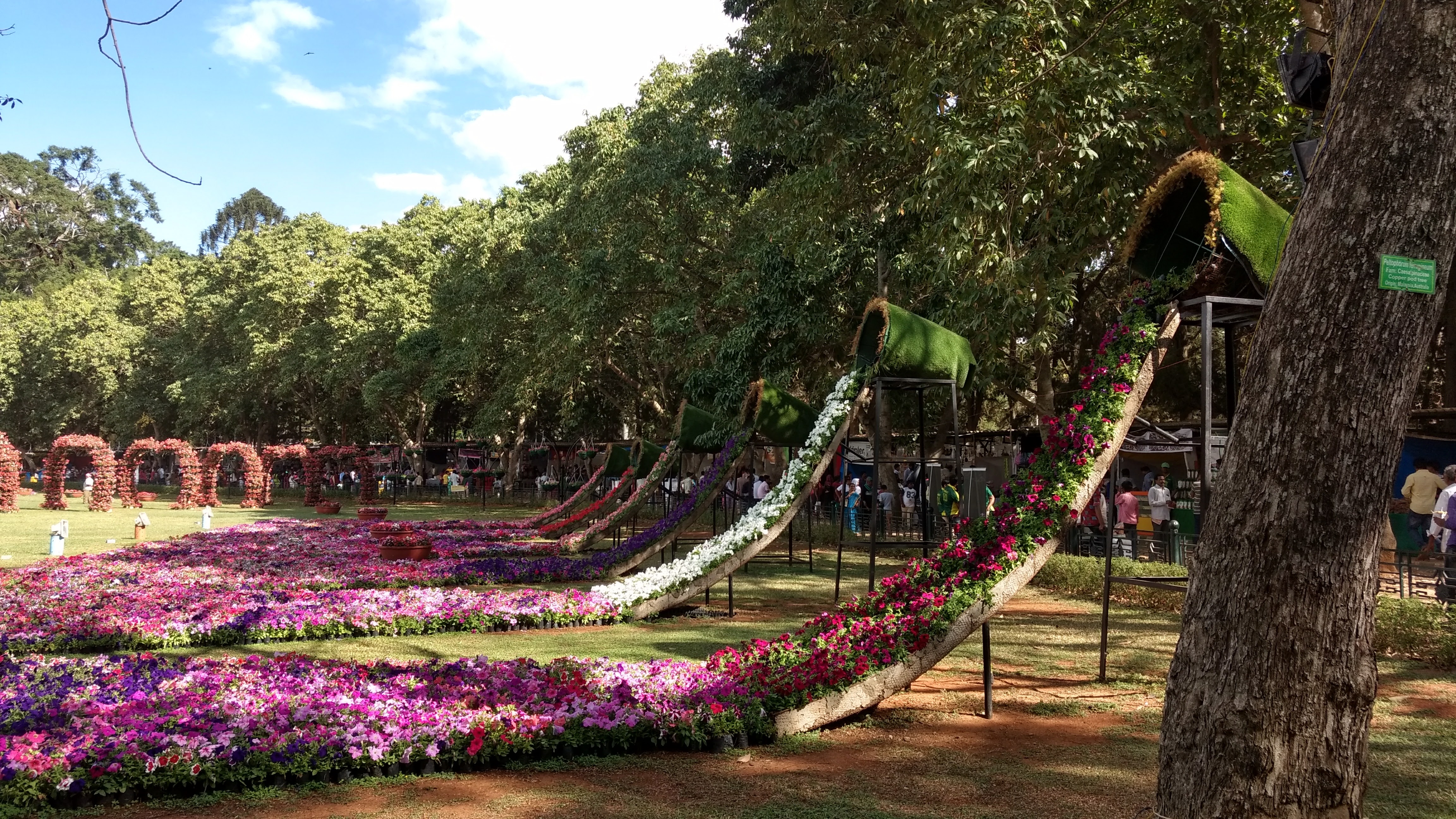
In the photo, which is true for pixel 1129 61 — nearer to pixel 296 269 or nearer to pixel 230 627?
pixel 230 627

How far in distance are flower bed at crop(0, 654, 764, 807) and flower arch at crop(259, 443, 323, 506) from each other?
111 ft

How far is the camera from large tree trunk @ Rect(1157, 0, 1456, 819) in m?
3.60

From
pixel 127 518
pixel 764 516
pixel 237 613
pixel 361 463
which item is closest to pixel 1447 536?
pixel 764 516

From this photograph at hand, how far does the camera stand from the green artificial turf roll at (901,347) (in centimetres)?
1159

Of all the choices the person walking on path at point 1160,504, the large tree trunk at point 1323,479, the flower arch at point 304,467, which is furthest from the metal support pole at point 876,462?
the flower arch at point 304,467

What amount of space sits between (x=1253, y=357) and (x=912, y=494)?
21461 millimetres

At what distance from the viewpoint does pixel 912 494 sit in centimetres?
2516

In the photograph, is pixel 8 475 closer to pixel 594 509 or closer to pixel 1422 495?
pixel 594 509

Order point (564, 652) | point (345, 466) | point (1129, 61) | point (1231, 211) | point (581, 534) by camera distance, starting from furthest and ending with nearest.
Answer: point (345, 466) < point (581, 534) < point (1129, 61) < point (564, 652) < point (1231, 211)

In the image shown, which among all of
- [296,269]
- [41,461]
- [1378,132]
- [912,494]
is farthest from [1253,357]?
[41,461]

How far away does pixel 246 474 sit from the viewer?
3962 cm

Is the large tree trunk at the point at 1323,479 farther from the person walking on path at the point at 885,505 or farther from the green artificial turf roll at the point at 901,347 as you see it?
the person walking on path at the point at 885,505

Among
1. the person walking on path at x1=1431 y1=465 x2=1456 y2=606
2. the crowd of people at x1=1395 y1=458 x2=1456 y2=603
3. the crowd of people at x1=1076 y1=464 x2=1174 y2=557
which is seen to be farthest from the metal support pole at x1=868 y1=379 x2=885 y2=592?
the person walking on path at x1=1431 y1=465 x2=1456 y2=606

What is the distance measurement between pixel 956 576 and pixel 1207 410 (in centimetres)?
227
